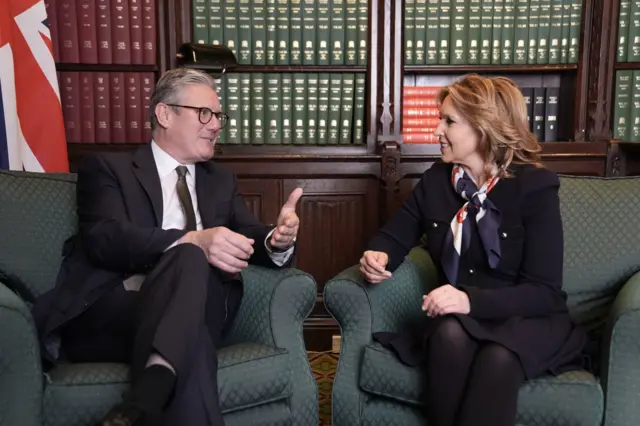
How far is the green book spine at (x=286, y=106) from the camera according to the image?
110 inches

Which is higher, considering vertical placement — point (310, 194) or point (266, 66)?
point (266, 66)

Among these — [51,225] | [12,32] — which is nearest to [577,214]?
[51,225]

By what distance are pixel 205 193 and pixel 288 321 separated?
0.47 m

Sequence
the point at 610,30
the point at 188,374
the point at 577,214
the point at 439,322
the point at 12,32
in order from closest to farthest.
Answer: the point at 188,374
the point at 439,322
the point at 577,214
the point at 12,32
the point at 610,30

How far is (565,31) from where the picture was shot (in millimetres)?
2713

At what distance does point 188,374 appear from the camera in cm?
127

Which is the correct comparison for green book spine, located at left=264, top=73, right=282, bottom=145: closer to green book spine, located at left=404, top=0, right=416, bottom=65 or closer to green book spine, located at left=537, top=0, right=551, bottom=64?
green book spine, located at left=404, top=0, right=416, bottom=65

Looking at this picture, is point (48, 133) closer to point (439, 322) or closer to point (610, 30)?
point (439, 322)

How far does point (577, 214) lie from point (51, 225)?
1528 mm

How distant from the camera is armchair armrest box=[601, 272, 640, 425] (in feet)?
4.46

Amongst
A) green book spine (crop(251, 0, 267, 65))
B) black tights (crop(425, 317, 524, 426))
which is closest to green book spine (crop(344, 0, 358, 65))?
green book spine (crop(251, 0, 267, 65))

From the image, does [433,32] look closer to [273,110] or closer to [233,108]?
[273,110]

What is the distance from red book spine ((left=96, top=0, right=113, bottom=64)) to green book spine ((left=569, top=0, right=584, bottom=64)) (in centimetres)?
204

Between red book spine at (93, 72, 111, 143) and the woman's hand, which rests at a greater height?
red book spine at (93, 72, 111, 143)
